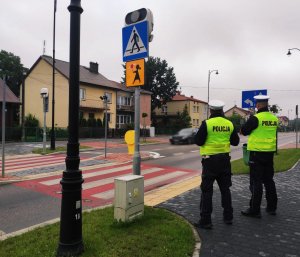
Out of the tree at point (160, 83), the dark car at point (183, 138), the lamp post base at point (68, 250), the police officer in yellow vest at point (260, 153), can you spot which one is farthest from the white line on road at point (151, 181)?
the tree at point (160, 83)

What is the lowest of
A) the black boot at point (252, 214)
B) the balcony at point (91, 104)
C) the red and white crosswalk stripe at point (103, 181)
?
the red and white crosswalk stripe at point (103, 181)

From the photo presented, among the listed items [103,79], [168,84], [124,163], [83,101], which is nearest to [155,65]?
[168,84]

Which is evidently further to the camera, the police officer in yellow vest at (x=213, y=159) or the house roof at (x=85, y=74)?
the house roof at (x=85, y=74)

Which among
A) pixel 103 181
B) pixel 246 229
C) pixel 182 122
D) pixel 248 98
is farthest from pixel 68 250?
pixel 182 122

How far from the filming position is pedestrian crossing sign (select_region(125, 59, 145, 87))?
532cm

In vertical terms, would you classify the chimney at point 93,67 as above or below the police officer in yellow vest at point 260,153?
above

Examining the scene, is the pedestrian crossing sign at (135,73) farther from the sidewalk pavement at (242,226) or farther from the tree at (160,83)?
the tree at (160,83)

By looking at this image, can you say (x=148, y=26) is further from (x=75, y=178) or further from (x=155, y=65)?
(x=155, y=65)

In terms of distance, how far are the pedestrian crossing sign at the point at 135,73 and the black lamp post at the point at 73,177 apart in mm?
1543

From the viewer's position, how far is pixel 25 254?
3916 millimetres

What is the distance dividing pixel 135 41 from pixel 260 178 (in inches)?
118

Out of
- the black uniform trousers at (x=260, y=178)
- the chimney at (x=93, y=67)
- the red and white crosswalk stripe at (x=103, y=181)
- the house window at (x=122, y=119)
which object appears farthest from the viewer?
the house window at (x=122, y=119)

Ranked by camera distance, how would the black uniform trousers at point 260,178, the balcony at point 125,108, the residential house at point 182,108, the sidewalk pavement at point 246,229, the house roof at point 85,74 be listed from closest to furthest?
1. the sidewalk pavement at point 246,229
2. the black uniform trousers at point 260,178
3. the house roof at point 85,74
4. the balcony at point 125,108
5. the residential house at point 182,108

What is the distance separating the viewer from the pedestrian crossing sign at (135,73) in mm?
5320
